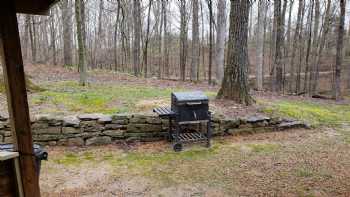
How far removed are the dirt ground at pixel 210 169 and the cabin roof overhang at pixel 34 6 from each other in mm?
2144

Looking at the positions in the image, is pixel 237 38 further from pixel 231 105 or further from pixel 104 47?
pixel 104 47

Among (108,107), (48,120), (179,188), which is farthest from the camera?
(108,107)

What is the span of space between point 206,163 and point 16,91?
9.79ft

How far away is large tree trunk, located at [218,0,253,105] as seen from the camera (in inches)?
261

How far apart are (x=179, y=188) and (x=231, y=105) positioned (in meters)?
3.16

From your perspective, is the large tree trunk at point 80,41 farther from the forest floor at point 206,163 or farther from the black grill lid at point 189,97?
the black grill lid at point 189,97

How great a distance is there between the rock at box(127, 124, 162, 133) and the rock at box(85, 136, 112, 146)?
379mm

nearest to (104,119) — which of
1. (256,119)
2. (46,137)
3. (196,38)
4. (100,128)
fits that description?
(100,128)

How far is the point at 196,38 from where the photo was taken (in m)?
13.6

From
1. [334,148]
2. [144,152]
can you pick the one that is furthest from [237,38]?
[144,152]

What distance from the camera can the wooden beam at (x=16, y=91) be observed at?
203 centimetres

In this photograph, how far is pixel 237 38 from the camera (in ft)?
21.8

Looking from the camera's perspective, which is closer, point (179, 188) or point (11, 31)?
point (11, 31)

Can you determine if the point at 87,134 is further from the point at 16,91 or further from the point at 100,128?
the point at 16,91
